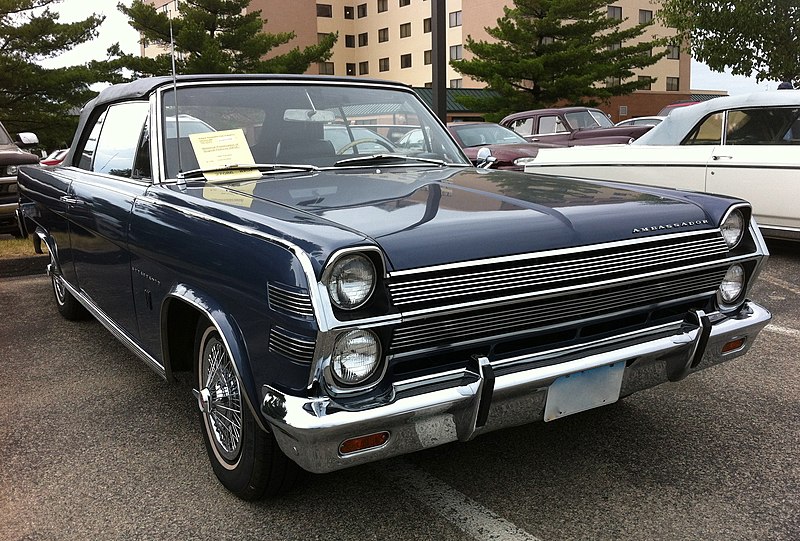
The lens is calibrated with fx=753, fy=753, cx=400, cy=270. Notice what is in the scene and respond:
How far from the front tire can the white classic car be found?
5083 millimetres

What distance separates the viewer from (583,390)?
8.09 ft

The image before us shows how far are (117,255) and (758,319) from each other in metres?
2.69

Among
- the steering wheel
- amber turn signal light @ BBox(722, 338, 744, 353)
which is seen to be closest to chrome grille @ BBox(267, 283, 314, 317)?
the steering wheel

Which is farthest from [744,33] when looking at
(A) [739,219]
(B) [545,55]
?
(A) [739,219]

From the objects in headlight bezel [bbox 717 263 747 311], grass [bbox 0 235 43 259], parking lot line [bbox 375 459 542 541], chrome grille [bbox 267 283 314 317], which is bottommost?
parking lot line [bbox 375 459 542 541]

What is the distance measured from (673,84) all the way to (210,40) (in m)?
31.2

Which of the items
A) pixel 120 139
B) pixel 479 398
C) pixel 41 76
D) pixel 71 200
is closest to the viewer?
pixel 479 398

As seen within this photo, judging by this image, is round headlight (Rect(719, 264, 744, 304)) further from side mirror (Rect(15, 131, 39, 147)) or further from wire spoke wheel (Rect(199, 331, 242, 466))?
side mirror (Rect(15, 131, 39, 147))

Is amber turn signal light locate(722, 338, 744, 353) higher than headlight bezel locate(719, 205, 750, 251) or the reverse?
the reverse

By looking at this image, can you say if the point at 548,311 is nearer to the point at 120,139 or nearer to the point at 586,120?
the point at 120,139

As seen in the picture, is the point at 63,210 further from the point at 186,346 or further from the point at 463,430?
the point at 463,430

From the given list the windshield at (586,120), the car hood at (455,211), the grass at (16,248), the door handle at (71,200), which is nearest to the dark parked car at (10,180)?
the grass at (16,248)

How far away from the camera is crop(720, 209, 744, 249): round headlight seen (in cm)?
293

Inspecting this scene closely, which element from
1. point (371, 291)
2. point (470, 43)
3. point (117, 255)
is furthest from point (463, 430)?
point (470, 43)
